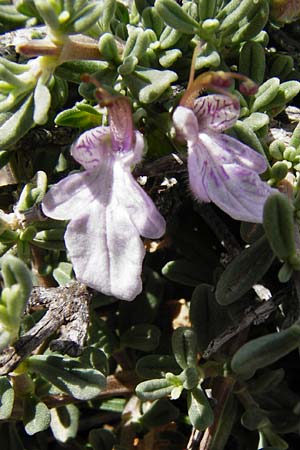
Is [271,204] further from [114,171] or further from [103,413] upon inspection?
[103,413]

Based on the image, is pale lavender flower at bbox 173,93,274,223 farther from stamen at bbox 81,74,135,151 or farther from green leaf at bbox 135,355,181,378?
green leaf at bbox 135,355,181,378

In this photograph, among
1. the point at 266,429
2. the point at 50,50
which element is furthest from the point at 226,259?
the point at 50,50

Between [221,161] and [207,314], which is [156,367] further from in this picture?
[221,161]

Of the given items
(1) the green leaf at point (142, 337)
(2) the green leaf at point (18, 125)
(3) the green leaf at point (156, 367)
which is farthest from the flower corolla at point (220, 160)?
(1) the green leaf at point (142, 337)

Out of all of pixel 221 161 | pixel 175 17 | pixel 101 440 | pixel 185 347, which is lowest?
pixel 101 440

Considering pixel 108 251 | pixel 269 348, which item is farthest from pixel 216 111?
pixel 269 348

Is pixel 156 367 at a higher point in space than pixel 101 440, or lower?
higher

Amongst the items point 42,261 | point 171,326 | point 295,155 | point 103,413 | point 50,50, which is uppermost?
point 50,50
